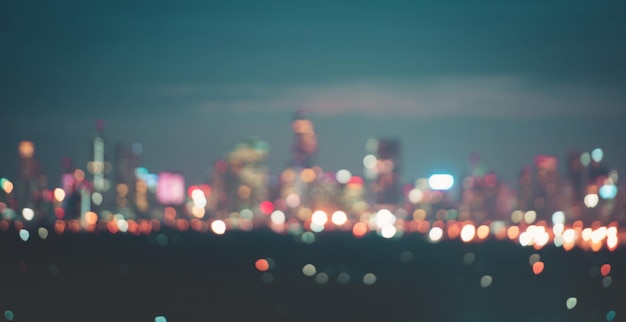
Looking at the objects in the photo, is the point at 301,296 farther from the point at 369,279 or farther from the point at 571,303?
the point at 369,279

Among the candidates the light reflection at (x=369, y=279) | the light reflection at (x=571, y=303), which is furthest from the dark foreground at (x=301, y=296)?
the light reflection at (x=369, y=279)

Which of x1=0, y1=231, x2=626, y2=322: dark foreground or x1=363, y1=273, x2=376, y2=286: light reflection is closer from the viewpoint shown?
x1=0, y1=231, x2=626, y2=322: dark foreground

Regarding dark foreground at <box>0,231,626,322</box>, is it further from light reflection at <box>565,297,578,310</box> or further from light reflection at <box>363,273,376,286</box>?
light reflection at <box>363,273,376,286</box>

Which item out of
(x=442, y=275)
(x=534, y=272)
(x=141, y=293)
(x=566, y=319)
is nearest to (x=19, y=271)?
(x=141, y=293)

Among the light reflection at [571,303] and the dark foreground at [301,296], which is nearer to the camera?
the dark foreground at [301,296]

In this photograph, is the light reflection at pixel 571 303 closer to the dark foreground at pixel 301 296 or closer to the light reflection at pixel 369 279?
the dark foreground at pixel 301 296

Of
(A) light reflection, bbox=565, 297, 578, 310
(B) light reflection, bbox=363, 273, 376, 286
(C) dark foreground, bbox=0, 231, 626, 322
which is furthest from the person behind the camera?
(B) light reflection, bbox=363, 273, 376, 286

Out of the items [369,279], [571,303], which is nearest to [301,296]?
[571,303]

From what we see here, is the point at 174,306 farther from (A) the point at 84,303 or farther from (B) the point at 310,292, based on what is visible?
(B) the point at 310,292

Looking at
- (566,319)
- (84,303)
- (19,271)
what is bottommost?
(566,319)

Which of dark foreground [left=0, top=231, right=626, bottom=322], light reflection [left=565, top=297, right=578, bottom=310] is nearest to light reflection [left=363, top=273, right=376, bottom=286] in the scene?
dark foreground [left=0, top=231, right=626, bottom=322]

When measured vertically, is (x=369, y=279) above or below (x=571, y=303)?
above
